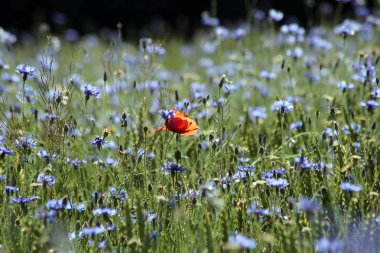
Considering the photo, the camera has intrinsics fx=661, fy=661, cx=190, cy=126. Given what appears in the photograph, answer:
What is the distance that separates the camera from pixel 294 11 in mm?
10125

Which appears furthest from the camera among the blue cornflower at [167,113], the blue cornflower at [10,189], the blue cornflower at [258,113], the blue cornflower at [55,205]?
the blue cornflower at [258,113]

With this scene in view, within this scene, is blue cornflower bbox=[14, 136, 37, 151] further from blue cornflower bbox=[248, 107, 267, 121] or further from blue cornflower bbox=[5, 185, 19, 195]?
blue cornflower bbox=[248, 107, 267, 121]

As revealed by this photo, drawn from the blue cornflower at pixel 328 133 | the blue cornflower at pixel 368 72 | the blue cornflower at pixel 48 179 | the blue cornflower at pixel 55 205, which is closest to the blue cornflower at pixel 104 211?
the blue cornflower at pixel 55 205

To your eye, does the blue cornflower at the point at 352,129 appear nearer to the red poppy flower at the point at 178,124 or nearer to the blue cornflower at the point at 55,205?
the red poppy flower at the point at 178,124

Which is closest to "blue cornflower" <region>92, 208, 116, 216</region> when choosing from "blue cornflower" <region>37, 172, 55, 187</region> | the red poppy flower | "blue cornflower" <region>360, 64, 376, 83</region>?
"blue cornflower" <region>37, 172, 55, 187</region>

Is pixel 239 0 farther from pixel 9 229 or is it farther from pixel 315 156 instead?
pixel 9 229

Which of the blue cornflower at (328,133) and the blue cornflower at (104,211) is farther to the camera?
the blue cornflower at (328,133)

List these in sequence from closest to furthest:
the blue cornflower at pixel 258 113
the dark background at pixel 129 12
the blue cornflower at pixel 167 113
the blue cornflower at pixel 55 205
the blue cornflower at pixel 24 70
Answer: the blue cornflower at pixel 55 205, the blue cornflower at pixel 167 113, the blue cornflower at pixel 24 70, the blue cornflower at pixel 258 113, the dark background at pixel 129 12

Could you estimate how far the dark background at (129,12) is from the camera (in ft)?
33.4

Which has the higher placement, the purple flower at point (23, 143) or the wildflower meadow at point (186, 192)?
the purple flower at point (23, 143)

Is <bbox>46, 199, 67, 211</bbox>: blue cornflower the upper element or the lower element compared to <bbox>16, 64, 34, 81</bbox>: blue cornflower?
lower

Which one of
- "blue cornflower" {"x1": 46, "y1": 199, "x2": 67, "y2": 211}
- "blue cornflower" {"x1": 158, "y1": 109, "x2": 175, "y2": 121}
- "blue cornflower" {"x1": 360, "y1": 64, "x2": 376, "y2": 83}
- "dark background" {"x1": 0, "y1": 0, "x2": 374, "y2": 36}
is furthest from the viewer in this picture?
"dark background" {"x1": 0, "y1": 0, "x2": 374, "y2": 36}

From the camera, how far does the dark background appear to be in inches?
401

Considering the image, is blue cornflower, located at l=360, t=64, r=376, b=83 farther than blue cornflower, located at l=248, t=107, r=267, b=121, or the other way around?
blue cornflower, located at l=248, t=107, r=267, b=121
